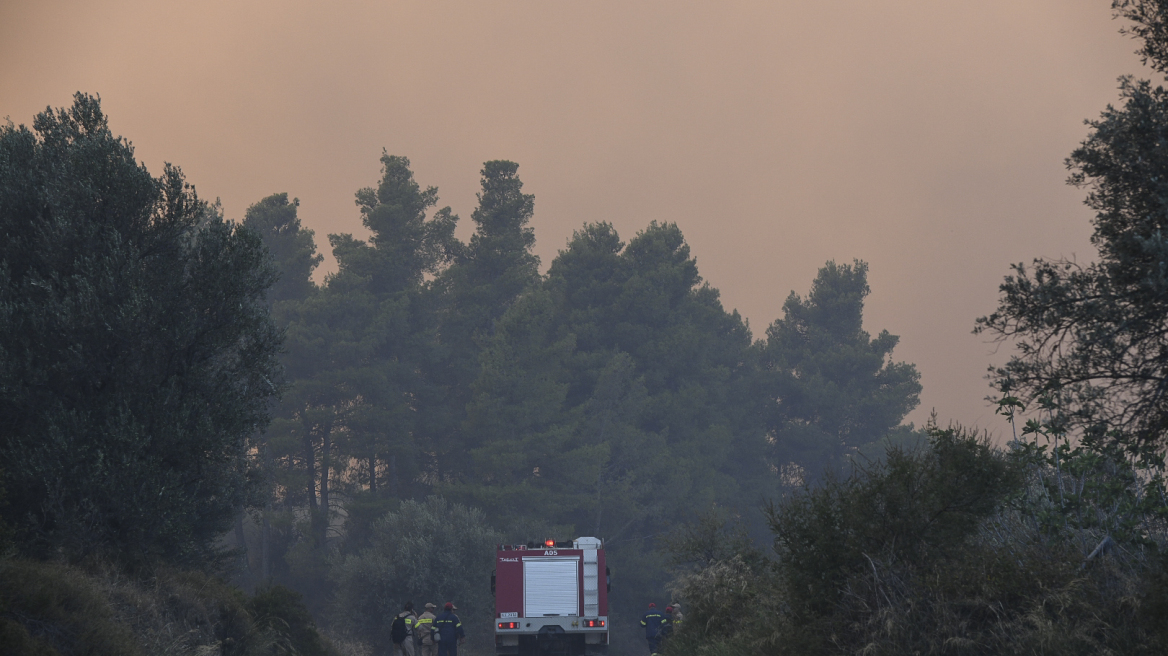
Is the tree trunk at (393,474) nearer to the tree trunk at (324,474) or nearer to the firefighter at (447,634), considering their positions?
the tree trunk at (324,474)

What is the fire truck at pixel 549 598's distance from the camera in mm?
24516

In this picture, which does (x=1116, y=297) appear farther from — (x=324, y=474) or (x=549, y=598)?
(x=324, y=474)

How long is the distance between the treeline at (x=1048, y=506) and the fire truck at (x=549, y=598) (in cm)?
1335

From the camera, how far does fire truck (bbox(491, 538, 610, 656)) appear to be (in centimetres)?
2452

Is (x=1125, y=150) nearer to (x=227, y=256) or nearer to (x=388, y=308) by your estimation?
(x=227, y=256)

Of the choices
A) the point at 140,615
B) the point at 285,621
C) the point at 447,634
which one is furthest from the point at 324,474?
the point at 140,615

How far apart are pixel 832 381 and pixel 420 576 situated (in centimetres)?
3474

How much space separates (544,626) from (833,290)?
1902 inches

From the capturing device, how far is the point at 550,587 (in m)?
24.7

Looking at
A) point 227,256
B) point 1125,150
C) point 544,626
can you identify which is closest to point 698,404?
point 544,626

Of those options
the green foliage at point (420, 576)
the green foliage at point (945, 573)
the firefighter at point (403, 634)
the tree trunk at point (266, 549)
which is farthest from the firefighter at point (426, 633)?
the tree trunk at point (266, 549)

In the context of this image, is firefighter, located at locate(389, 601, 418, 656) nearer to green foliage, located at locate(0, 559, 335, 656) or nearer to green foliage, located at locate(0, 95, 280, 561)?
green foliage, located at locate(0, 559, 335, 656)

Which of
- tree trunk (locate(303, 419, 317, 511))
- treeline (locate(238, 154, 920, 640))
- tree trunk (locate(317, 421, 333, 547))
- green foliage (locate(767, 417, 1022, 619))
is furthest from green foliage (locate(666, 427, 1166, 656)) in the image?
tree trunk (locate(303, 419, 317, 511))

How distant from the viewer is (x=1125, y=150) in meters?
8.89
